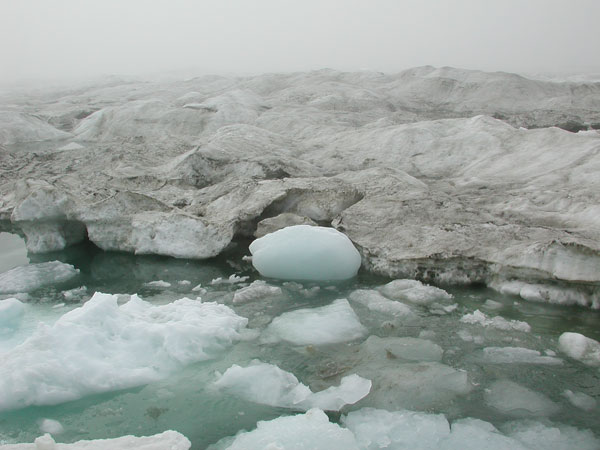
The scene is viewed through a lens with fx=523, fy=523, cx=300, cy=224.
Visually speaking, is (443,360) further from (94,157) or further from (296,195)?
(94,157)

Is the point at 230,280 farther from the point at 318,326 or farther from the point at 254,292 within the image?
the point at 318,326

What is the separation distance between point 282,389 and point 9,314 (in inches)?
101

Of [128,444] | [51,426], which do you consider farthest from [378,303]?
[51,426]

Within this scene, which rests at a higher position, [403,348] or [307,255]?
[307,255]

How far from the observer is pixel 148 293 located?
5270 mm

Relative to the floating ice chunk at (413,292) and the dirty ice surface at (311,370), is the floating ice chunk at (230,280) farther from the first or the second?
the floating ice chunk at (413,292)

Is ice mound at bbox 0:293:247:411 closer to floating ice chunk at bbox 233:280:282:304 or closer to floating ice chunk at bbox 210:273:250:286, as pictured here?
floating ice chunk at bbox 233:280:282:304

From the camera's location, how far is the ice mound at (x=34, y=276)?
542cm

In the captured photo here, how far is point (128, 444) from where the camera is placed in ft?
8.84

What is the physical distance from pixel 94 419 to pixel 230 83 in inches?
833

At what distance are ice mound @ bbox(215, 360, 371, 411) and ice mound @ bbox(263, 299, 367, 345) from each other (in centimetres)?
51

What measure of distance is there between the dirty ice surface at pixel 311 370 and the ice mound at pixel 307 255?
29cm

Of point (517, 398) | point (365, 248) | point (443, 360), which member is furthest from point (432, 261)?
point (517, 398)

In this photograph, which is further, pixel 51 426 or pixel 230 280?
pixel 230 280
